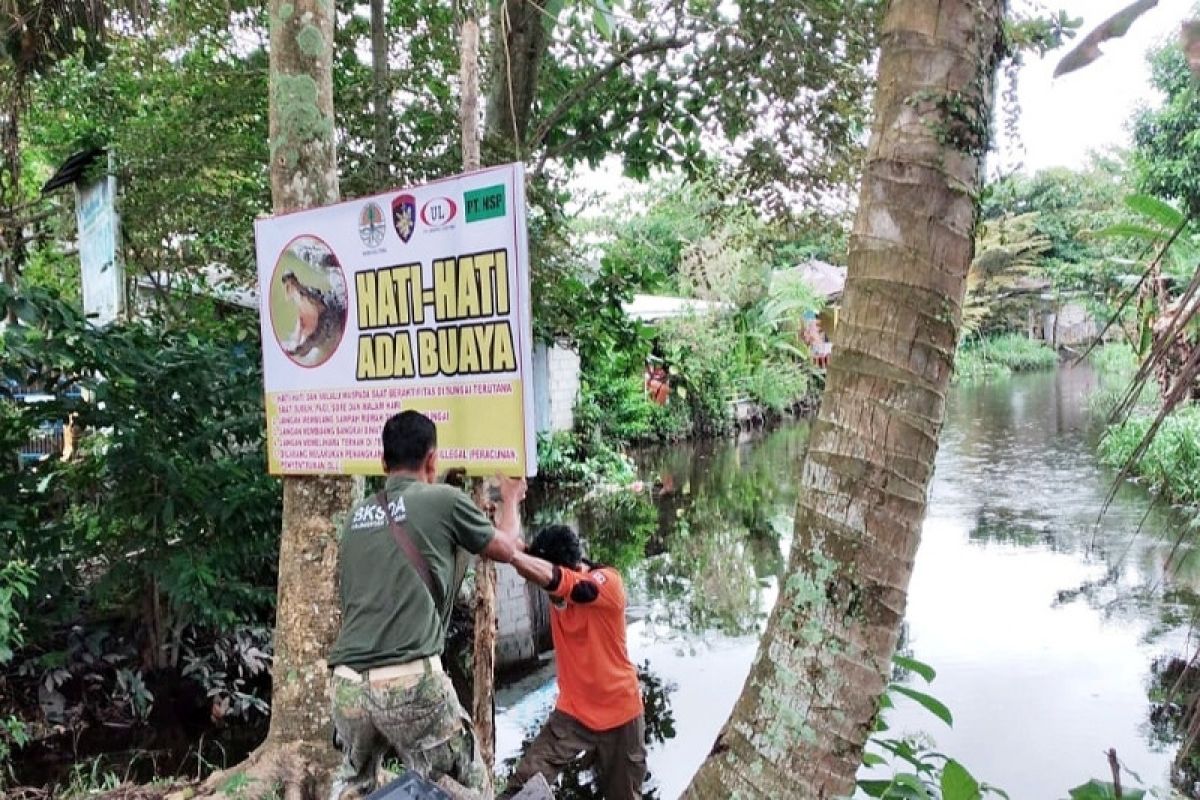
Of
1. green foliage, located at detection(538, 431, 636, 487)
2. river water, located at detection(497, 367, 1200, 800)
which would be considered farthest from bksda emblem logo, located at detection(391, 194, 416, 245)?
green foliage, located at detection(538, 431, 636, 487)

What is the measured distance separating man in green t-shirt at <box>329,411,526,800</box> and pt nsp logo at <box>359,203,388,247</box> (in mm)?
804

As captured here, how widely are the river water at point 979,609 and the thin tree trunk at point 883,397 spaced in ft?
1.55

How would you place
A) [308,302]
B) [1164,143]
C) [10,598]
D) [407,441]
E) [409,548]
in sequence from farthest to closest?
[1164,143] → [10,598] → [308,302] → [407,441] → [409,548]

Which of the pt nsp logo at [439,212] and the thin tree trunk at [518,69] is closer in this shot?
the pt nsp logo at [439,212]

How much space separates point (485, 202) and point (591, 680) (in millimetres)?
1956

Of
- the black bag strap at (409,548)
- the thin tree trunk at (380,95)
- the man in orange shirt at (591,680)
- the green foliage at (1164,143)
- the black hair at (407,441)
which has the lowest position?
the man in orange shirt at (591,680)

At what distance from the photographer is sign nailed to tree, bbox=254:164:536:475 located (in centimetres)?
301

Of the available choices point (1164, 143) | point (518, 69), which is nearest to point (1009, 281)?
point (1164, 143)

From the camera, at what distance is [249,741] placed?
5.66 metres

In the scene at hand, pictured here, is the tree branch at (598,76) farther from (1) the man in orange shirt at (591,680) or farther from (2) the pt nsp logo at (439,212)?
(1) the man in orange shirt at (591,680)

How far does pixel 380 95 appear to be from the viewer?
6141mm

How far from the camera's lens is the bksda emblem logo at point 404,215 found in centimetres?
324

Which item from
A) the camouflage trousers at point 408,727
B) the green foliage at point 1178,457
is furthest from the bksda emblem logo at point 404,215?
the green foliage at point 1178,457

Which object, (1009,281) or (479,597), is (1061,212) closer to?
(1009,281)
